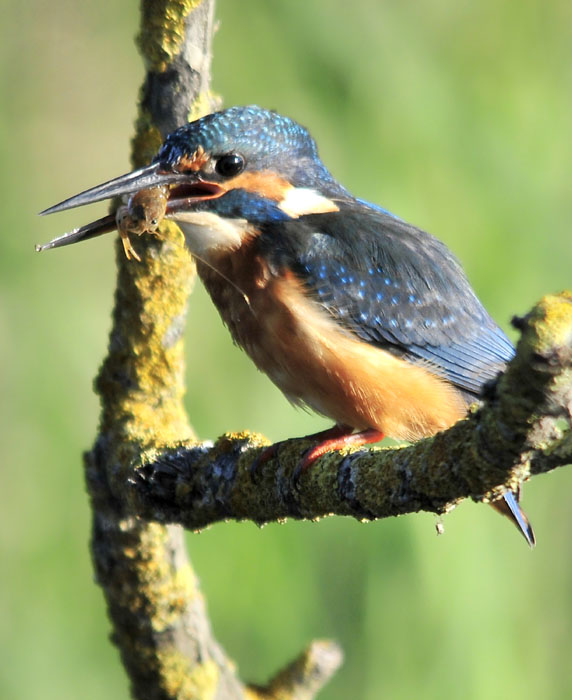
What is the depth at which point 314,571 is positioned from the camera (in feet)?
9.20

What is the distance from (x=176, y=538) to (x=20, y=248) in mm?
1186

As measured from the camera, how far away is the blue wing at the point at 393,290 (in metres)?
2.38

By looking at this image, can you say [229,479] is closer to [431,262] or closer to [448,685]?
[431,262]

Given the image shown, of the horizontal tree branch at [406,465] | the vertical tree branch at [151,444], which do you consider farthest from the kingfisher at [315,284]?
the horizontal tree branch at [406,465]

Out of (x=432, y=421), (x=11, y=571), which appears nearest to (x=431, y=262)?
(x=432, y=421)

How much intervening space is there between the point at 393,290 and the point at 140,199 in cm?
70

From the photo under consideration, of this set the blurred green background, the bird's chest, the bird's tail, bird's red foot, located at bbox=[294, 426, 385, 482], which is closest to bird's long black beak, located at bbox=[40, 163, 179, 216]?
the bird's chest

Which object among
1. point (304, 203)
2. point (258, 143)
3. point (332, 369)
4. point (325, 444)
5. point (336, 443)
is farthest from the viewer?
point (304, 203)

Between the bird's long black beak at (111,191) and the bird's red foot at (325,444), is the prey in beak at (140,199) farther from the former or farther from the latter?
the bird's red foot at (325,444)

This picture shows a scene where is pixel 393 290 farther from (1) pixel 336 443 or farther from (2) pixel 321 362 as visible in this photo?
(1) pixel 336 443

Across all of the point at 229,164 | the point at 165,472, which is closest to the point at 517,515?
the point at 165,472

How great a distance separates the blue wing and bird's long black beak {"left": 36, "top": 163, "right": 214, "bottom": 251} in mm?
295

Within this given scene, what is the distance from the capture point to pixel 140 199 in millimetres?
2105

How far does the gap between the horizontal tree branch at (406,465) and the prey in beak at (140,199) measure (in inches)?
19.5
